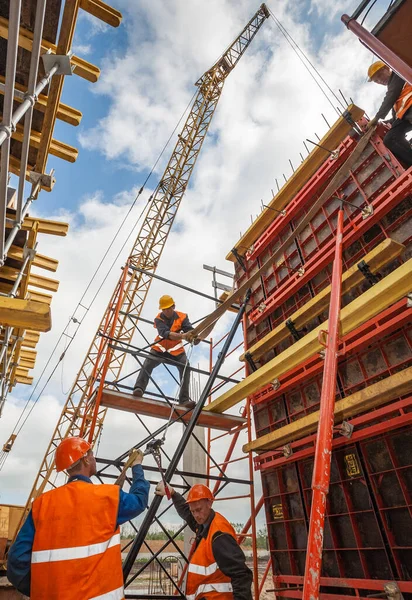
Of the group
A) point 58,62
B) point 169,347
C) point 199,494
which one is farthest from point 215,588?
point 58,62

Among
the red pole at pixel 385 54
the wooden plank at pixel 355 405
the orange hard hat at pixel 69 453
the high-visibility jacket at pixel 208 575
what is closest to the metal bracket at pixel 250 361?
the wooden plank at pixel 355 405

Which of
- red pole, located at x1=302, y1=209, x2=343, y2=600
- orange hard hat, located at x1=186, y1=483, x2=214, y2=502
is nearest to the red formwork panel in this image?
orange hard hat, located at x1=186, y1=483, x2=214, y2=502

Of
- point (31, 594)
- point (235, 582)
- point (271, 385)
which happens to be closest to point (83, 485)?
point (31, 594)

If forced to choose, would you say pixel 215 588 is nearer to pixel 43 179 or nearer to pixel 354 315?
pixel 354 315

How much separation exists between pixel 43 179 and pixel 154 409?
4354 millimetres

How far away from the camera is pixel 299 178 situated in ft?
25.2

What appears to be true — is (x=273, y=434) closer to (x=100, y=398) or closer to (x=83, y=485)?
(x=100, y=398)

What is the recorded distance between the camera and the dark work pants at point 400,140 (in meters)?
4.85

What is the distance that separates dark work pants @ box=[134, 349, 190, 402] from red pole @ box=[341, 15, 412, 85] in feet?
18.7

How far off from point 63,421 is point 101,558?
1393cm

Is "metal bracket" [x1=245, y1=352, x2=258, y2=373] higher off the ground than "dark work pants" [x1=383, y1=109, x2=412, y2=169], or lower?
lower

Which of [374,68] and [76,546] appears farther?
[374,68]

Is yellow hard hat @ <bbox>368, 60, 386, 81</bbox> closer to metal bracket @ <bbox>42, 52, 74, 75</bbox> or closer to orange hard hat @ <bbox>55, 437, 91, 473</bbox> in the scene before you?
metal bracket @ <bbox>42, 52, 74, 75</bbox>

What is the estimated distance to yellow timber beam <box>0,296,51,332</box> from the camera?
2916mm
